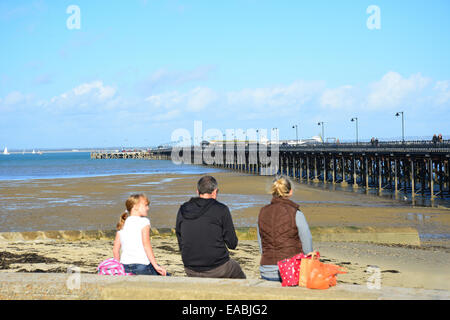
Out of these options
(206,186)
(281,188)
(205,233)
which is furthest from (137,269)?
(281,188)

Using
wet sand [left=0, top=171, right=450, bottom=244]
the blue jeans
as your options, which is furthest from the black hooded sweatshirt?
wet sand [left=0, top=171, right=450, bottom=244]

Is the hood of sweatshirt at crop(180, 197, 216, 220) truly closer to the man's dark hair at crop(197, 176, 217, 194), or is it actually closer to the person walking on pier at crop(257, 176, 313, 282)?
the man's dark hair at crop(197, 176, 217, 194)

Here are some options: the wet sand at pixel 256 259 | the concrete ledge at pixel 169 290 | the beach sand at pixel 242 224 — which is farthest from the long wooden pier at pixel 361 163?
the concrete ledge at pixel 169 290

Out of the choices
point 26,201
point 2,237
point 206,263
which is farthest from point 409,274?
point 26,201

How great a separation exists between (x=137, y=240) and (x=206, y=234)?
2.74 feet

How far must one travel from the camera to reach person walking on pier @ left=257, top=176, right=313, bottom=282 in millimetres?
4801

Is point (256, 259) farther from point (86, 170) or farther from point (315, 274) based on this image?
point (86, 170)

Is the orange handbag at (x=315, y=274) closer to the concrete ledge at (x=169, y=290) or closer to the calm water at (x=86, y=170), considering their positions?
the concrete ledge at (x=169, y=290)

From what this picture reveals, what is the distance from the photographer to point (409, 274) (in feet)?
31.3

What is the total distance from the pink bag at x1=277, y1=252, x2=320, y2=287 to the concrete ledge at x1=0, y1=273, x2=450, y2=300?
10cm

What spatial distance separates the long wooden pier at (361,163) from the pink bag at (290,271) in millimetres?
27701

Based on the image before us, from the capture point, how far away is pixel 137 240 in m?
5.59
